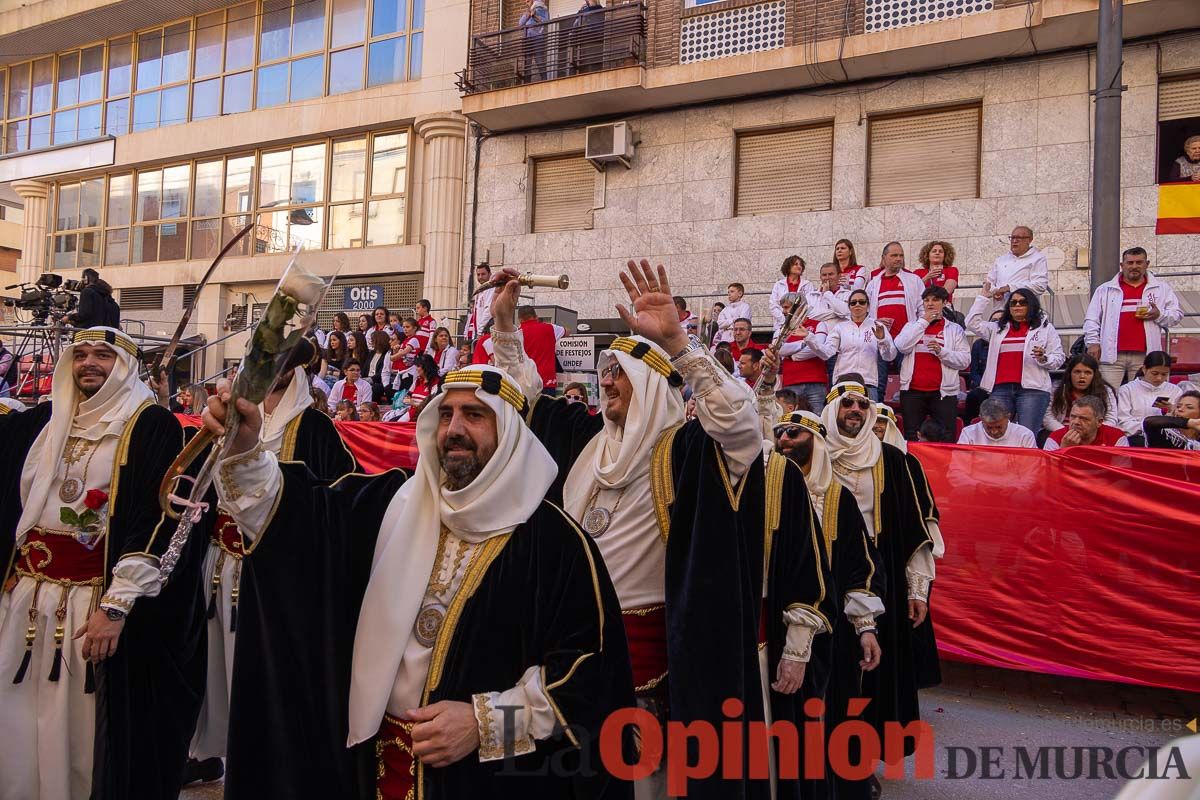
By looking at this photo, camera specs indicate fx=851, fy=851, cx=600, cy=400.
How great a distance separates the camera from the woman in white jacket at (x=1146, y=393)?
7102mm

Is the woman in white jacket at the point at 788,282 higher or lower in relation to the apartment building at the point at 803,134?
lower

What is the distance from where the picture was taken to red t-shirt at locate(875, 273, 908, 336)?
30.1 feet

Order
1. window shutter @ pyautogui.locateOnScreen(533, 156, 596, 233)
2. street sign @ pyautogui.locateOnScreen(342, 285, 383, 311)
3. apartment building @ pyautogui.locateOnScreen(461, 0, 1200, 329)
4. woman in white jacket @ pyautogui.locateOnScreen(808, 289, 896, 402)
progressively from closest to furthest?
woman in white jacket @ pyautogui.locateOnScreen(808, 289, 896, 402) < apartment building @ pyautogui.locateOnScreen(461, 0, 1200, 329) < window shutter @ pyautogui.locateOnScreen(533, 156, 596, 233) < street sign @ pyautogui.locateOnScreen(342, 285, 383, 311)

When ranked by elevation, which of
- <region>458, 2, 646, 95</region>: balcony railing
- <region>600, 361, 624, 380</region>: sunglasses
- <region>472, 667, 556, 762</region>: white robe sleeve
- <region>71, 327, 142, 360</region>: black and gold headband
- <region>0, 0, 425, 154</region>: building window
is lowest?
<region>472, 667, 556, 762</region>: white robe sleeve

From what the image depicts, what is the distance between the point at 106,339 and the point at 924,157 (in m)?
11.6

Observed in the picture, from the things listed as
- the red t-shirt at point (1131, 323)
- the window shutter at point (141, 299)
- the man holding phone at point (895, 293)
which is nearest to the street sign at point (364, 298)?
the window shutter at point (141, 299)

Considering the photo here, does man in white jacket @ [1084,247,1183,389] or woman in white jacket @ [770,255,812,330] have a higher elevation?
woman in white jacket @ [770,255,812,330]

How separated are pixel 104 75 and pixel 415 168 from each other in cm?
1088

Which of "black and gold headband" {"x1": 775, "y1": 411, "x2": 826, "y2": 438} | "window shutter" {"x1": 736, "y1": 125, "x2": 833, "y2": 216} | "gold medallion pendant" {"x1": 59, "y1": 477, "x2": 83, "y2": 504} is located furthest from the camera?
"window shutter" {"x1": 736, "y1": 125, "x2": 833, "y2": 216}

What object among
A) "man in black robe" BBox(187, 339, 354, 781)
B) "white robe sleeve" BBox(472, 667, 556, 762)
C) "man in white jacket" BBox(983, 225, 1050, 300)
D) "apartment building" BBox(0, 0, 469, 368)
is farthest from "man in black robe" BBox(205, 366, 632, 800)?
"apartment building" BBox(0, 0, 469, 368)

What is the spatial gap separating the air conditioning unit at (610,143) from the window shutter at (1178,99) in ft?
24.9

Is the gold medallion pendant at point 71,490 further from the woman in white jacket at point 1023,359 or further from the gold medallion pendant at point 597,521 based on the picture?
the woman in white jacket at point 1023,359

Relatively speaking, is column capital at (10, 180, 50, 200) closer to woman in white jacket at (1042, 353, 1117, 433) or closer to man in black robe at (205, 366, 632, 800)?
woman in white jacket at (1042, 353, 1117, 433)

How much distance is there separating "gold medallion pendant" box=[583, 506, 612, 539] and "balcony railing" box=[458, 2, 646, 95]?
39.6ft
